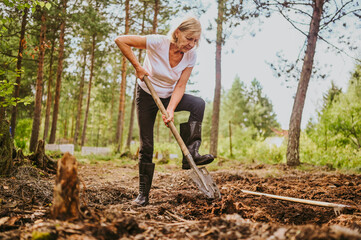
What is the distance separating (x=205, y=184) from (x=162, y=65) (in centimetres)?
137

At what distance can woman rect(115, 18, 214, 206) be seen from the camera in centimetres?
266

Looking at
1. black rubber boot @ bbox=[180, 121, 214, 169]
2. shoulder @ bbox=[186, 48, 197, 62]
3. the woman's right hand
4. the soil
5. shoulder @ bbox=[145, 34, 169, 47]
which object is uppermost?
shoulder @ bbox=[145, 34, 169, 47]

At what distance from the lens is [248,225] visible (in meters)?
1.49

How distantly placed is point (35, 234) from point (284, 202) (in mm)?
2499

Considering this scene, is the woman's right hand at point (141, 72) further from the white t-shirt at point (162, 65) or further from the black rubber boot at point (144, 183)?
the black rubber boot at point (144, 183)

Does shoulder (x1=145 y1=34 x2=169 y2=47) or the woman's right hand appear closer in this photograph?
shoulder (x1=145 y1=34 x2=169 y2=47)

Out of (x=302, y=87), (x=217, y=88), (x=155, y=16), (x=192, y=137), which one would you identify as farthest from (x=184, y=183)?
(x=155, y=16)

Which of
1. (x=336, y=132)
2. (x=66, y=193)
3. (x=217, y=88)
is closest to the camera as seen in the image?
(x=66, y=193)

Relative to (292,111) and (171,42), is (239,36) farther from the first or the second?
(171,42)

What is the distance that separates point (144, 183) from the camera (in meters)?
2.80

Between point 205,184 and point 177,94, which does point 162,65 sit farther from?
point 205,184

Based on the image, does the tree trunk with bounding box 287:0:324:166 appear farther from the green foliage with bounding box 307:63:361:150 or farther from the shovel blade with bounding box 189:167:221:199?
the shovel blade with bounding box 189:167:221:199

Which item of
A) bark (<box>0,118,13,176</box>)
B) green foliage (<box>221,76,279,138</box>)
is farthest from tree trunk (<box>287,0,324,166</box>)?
green foliage (<box>221,76,279,138</box>)

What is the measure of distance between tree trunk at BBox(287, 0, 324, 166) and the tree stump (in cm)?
767
